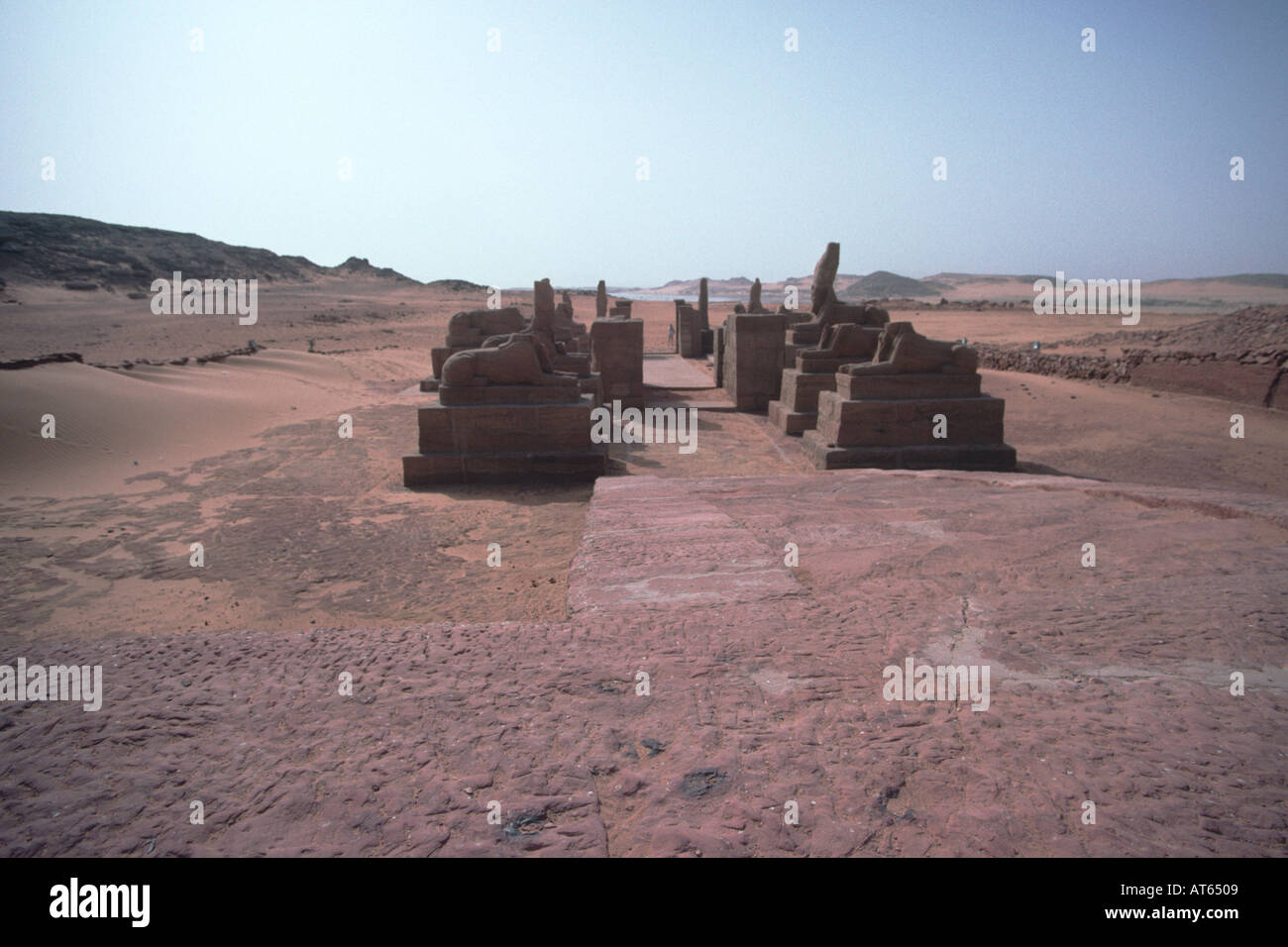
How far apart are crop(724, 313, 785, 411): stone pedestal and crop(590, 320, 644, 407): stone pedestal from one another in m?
1.62

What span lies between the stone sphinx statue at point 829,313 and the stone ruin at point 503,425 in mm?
5791

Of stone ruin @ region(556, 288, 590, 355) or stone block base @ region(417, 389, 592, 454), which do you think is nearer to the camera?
stone block base @ region(417, 389, 592, 454)

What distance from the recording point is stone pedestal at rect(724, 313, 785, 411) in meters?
11.4

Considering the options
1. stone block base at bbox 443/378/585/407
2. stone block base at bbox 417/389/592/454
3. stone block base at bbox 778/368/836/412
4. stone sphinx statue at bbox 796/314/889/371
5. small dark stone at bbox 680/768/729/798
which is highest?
stone sphinx statue at bbox 796/314/889/371

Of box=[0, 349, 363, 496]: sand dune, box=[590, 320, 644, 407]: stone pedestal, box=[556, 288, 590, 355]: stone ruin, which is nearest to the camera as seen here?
box=[0, 349, 363, 496]: sand dune

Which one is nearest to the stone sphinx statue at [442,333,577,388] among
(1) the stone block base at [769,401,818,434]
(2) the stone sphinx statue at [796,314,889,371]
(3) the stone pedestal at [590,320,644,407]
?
(1) the stone block base at [769,401,818,434]

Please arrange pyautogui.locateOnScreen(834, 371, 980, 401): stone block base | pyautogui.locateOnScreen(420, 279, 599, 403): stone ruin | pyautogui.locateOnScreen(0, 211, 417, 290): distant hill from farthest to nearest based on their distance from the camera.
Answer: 1. pyautogui.locateOnScreen(0, 211, 417, 290): distant hill
2. pyautogui.locateOnScreen(420, 279, 599, 403): stone ruin
3. pyautogui.locateOnScreen(834, 371, 980, 401): stone block base

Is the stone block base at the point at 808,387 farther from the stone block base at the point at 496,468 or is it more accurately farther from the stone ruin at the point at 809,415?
the stone block base at the point at 496,468

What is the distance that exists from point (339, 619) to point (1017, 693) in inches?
130

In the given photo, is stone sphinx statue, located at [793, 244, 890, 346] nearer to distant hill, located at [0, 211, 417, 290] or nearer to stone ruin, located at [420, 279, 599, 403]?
stone ruin, located at [420, 279, 599, 403]

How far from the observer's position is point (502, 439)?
282 inches

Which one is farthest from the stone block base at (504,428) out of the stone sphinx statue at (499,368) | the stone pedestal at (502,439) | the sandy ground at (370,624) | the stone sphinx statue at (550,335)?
the stone sphinx statue at (550,335)

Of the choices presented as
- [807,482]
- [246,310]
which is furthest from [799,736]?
[246,310]

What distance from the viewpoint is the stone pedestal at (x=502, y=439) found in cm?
698
